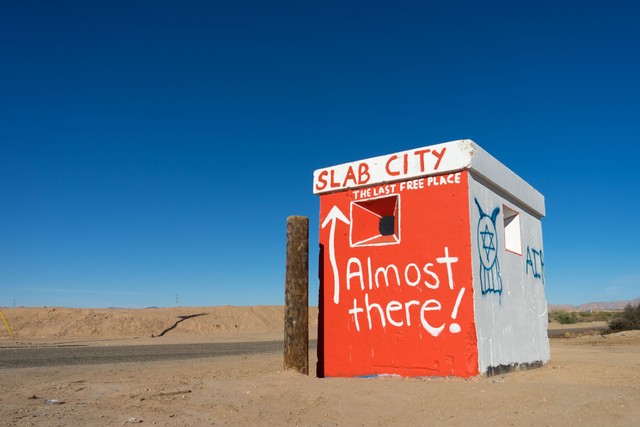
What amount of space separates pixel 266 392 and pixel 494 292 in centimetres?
427

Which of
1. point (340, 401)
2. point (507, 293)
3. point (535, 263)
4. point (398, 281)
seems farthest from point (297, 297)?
point (535, 263)

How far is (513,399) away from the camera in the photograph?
21.2 feet

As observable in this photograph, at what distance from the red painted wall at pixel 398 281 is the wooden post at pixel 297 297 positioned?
0.64 meters

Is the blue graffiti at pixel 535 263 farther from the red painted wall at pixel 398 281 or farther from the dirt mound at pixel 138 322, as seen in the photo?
the dirt mound at pixel 138 322

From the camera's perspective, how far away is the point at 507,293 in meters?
9.57

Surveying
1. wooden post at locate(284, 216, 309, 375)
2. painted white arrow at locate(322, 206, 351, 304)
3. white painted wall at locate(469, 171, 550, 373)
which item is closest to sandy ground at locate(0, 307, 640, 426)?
wooden post at locate(284, 216, 309, 375)

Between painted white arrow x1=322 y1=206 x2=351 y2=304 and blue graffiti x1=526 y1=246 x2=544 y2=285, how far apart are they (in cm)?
405

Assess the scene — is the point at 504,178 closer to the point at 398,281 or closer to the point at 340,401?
the point at 398,281

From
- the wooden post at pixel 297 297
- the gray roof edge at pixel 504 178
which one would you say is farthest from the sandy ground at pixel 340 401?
the gray roof edge at pixel 504 178

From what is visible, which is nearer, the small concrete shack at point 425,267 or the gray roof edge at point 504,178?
the small concrete shack at point 425,267

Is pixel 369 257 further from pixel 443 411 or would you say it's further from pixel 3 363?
pixel 3 363

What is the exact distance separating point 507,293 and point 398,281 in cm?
211

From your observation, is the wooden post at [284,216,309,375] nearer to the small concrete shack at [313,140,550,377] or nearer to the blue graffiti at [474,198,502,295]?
the small concrete shack at [313,140,550,377]

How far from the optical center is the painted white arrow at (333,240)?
10.0 metres
